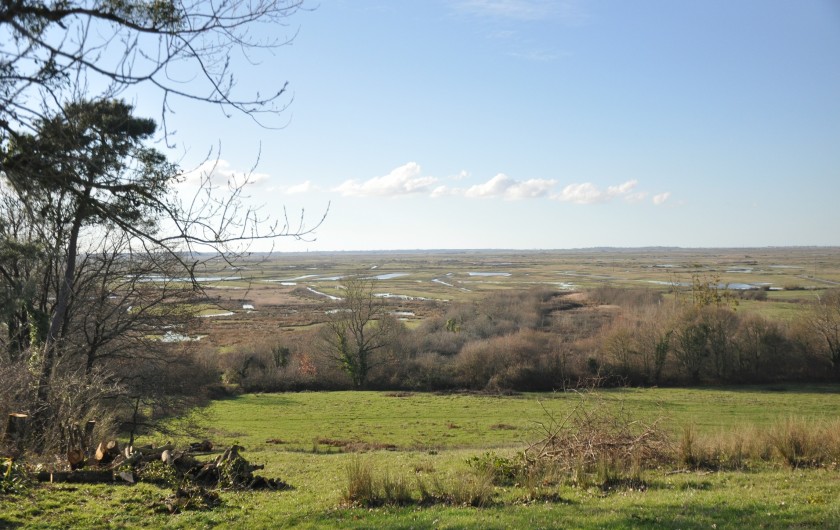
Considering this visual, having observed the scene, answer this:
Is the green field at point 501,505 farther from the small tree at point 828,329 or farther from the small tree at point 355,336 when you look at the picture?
the small tree at point 828,329

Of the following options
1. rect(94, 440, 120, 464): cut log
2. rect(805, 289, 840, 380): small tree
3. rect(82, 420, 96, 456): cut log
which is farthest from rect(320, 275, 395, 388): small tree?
rect(94, 440, 120, 464): cut log

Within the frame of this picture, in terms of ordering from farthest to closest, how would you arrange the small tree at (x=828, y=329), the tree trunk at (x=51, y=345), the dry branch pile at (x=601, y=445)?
the small tree at (x=828, y=329)
the tree trunk at (x=51, y=345)
the dry branch pile at (x=601, y=445)

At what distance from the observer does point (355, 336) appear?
184ft

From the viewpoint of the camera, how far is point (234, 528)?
A: 9.02 m

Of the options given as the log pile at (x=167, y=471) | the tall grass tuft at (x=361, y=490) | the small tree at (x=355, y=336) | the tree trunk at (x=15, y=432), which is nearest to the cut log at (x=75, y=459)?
the log pile at (x=167, y=471)

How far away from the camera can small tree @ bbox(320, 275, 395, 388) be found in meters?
55.3

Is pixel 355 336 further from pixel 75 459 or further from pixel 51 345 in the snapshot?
pixel 75 459

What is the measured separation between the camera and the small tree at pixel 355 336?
181 feet

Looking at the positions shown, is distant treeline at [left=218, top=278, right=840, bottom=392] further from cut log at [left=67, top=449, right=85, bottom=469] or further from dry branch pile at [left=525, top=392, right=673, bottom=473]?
cut log at [left=67, top=449, right=85, bottom=469]

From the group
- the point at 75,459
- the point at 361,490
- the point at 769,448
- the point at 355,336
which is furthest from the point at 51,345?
the point at 355,336

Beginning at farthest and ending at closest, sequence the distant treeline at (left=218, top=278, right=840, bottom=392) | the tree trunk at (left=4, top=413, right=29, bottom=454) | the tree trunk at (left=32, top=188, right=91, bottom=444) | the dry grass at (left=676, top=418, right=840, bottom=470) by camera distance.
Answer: the distant treeline at (left=218, top=278, right=840, bottom=392) → the tree trunk at (left=32, top=188, right=91, bottom=444) → the dry grass at (left=676, top=418, right=840, bottom=470) → the tree trunk at (left=4, top=413, right=29, bottom=454)

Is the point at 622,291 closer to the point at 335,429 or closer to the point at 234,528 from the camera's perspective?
the point at 335,429

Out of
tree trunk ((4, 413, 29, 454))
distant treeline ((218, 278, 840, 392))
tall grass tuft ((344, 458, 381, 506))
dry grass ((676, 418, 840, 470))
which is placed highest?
Result: tree trunk ((4, 413, 29, 454))

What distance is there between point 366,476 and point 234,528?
2.63 metres
